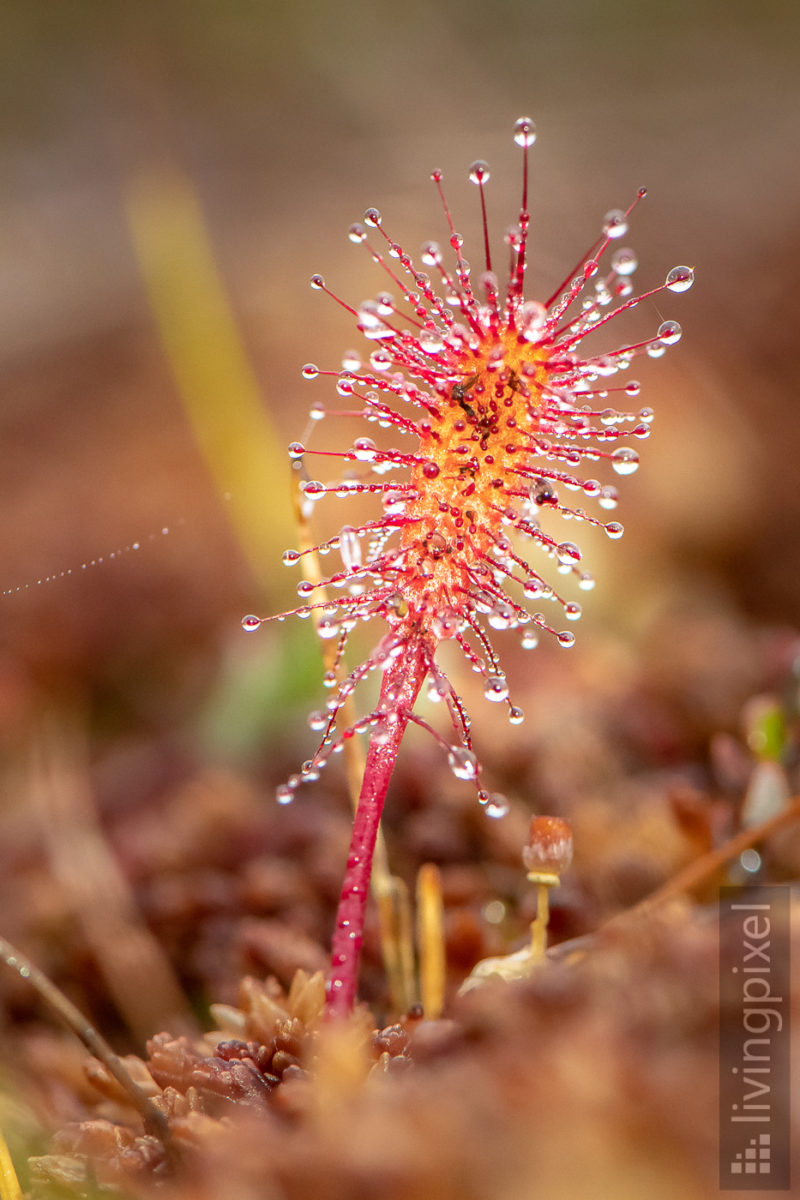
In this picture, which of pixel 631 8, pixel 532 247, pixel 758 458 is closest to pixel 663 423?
pixel 758 458

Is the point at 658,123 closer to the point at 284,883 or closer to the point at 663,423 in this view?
the point at 663,423

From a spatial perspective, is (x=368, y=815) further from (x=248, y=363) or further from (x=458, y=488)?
(x=248, y=363)

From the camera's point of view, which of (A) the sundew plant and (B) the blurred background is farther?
(B) the blurred background

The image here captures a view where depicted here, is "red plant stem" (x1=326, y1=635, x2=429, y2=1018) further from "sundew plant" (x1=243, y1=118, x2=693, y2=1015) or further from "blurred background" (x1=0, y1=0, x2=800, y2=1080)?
"blurred background" (x1=0, y1=0, x2=800, y2=1080)

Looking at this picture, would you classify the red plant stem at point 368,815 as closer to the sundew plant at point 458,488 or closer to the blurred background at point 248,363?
the sundew plant at point 458,488

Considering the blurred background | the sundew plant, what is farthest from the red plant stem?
the blurred background

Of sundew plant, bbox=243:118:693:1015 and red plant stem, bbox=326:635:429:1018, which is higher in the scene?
sundew plant, bbox=243:118:693:1015
